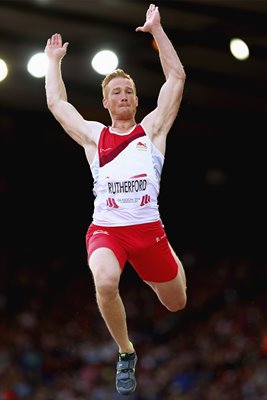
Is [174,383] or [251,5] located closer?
[251,5]

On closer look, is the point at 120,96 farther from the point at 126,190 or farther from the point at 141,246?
the point at 141,246

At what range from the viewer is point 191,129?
15500 millimetres

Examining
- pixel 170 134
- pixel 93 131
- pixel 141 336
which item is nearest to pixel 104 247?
pixel 93 131

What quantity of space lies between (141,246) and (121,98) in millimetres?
1137

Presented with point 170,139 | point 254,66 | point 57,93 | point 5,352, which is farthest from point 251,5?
point 5,352

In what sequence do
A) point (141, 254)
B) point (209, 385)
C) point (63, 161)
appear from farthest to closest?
point (63, 161) → point (209, 385) → point (141, 254)

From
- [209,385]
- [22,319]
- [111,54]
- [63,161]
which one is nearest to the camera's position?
[111,54]

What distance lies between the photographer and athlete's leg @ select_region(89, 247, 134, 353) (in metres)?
6.45

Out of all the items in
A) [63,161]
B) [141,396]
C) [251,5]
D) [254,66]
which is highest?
[251,5]

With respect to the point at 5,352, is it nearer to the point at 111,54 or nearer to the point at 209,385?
the point at 209,385

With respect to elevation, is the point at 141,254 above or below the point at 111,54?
below

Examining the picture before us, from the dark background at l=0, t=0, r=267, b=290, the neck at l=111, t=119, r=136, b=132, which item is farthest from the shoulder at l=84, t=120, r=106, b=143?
the dark background at l=0, t=0, r=267, b=290

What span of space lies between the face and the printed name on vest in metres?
0.56

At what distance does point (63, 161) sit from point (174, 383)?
17.8 ft
